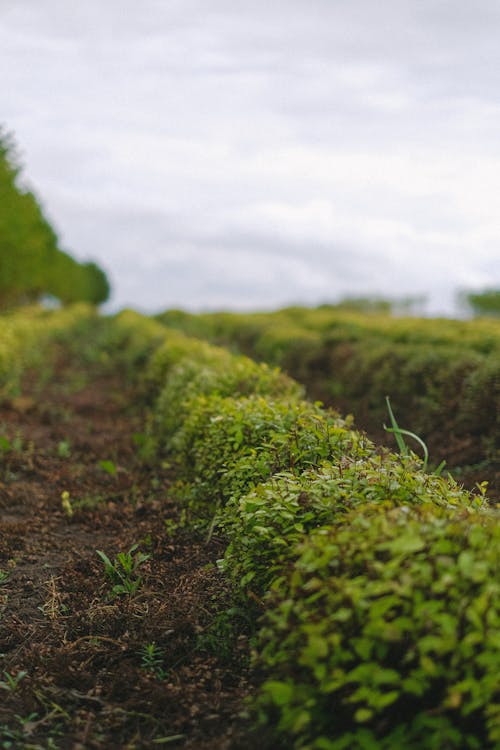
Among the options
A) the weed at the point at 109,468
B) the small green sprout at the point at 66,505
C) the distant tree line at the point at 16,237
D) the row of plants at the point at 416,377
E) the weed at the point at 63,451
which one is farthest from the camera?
the distant tree line at the point at 16,237

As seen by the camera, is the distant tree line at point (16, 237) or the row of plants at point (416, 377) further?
the distant tree line at point (16, 237)

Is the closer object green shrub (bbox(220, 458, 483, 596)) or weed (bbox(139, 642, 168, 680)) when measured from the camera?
green shrub (bbox(220, 458, 483, 596))

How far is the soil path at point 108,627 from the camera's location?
3025mm

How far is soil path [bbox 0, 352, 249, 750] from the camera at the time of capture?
3.03 meters

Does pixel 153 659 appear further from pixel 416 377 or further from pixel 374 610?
pixel 416 377

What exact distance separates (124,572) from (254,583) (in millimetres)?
1477

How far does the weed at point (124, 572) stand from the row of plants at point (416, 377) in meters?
3.49

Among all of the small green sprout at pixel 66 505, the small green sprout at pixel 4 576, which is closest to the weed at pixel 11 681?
the small green sprout at pixel 4 576

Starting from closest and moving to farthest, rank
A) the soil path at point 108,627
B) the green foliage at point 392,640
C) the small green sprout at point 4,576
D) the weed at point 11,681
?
the green foliage at point 392,640 → the soil path at point 108,627 → the weed at point 11,681 → the small green sprout at point 4,576

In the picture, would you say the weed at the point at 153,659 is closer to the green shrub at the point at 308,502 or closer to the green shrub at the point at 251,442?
the green shrub at the point at 308,502

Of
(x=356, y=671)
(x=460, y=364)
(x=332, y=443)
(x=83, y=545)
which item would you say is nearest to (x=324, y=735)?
(x=356, y=671)

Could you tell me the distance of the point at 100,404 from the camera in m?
11.6

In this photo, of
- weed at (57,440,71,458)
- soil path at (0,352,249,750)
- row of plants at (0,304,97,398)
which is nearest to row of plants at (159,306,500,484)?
soil path at (0,352,249,750)

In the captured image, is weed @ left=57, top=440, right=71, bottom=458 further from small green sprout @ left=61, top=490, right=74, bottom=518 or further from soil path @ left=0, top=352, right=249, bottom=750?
small green sprout @ left=61, top=490, right=74, bottom=518
